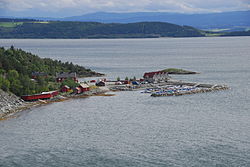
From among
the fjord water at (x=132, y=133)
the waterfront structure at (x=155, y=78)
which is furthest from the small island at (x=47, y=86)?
the fjord water at (x=132, y=133)

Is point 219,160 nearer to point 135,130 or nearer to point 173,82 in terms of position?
point 135,130

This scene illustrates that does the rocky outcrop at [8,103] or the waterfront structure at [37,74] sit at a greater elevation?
the waterfront structure at [37,74]

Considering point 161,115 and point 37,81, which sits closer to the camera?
point 161,115

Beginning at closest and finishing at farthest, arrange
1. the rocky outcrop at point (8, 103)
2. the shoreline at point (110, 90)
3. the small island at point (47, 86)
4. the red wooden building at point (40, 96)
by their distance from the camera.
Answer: the rocky outcrop at point (8, 103) → the shoreline at point (110, 90) → the small island at point (47, 86) → the red wooden building at point (40, 96)

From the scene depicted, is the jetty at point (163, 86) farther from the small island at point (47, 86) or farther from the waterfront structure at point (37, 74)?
the waterfront structure at point (37, 74)

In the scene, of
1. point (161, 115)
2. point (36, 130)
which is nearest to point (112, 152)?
point (36, 130)

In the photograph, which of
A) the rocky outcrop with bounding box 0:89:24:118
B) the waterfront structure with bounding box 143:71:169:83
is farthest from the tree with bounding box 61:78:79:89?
the waterfront structure with bounding box 143:71:169:83

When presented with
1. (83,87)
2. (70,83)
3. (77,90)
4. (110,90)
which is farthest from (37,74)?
(110,90)
